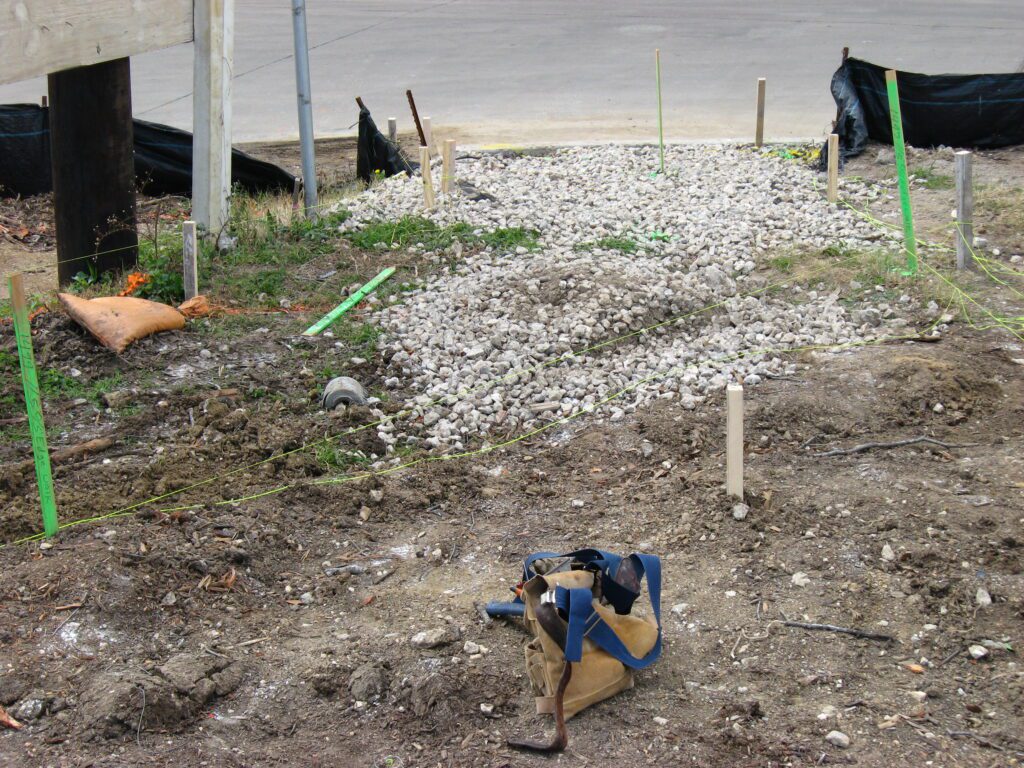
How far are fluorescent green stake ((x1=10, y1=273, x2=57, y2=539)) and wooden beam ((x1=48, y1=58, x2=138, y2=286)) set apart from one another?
12.6ft

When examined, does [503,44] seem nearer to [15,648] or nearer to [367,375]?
[367,375]

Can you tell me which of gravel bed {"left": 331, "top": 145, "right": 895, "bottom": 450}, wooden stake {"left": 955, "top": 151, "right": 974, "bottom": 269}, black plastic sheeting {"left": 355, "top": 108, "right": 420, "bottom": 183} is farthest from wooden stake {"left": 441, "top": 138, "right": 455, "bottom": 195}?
wooden stake {"left": 955, "top": 151, "right": 974, "bottom": 269}

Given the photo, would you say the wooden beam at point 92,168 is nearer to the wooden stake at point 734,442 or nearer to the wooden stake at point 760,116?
the wooden stake at point 734,442

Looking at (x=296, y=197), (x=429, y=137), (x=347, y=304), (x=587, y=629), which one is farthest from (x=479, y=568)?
(x=429, y=137)

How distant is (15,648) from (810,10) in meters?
20.9

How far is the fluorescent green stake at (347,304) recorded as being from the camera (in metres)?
7.25

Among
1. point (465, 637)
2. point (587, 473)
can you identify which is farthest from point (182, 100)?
point (465, 637)

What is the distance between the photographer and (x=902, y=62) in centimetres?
1630

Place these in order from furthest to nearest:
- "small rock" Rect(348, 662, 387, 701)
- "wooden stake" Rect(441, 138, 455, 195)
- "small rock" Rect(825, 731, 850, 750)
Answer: "wooden stake" Rect(441, 138, 455, 195)
"small rock" Rect(348, 662, 387, 701)
"small rock" Rect(825, 731, 850, 750)

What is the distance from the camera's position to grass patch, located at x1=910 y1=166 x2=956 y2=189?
10.1 meters

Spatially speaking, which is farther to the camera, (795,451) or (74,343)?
(74,343)

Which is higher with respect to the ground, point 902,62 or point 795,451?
point 902,62

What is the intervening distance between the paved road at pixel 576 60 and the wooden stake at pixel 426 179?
3.79m

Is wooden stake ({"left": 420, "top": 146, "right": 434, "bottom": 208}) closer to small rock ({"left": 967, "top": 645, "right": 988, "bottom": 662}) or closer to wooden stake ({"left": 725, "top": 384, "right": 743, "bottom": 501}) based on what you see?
wooden stake ({"left": 725, "top": 384, "right": 743, "bottom": 501})
